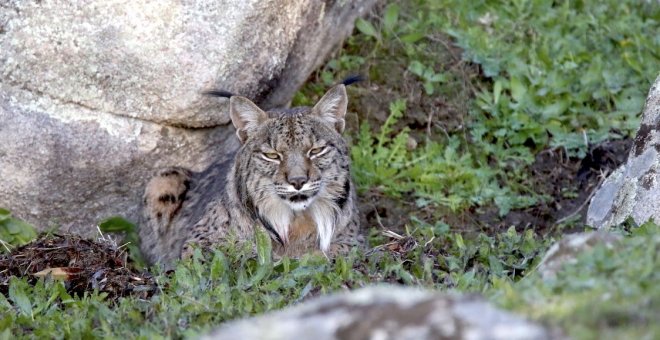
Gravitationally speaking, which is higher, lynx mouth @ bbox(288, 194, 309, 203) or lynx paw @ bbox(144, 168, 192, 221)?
lynx mouth @ bbox(288, 194, 309, 203)

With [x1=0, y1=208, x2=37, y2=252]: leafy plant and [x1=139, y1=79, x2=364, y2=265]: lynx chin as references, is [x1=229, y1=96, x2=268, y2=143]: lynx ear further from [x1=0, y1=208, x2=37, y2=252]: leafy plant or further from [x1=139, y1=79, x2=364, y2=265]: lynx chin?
[x1=0, y1=208, x2=37, y2=252]: leafy plant

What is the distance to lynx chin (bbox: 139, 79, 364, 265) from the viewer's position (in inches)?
290

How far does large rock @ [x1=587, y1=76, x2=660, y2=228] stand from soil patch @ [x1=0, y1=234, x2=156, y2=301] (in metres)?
2.66

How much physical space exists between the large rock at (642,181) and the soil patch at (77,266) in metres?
2.66

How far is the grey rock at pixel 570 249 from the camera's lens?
3951 mm

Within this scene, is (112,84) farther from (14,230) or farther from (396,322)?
(396,322)

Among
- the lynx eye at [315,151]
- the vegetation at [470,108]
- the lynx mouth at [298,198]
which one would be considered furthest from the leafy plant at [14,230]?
the lynx eye at [315,151]

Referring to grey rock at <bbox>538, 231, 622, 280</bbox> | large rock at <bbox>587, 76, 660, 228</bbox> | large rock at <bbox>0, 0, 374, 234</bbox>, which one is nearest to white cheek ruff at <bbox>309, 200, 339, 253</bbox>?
large rock at <bbox>0, 0, 374, 234</bbox>

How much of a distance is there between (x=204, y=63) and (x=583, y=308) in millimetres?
4945

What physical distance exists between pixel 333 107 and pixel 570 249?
387cm

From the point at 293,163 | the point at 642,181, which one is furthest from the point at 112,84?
the point at 642,181

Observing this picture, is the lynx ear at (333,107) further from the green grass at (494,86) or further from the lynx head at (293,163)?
the green grass at (494,86)

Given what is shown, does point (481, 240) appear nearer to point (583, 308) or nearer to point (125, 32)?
point (125, 32)

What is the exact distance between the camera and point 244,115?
25.1ft
